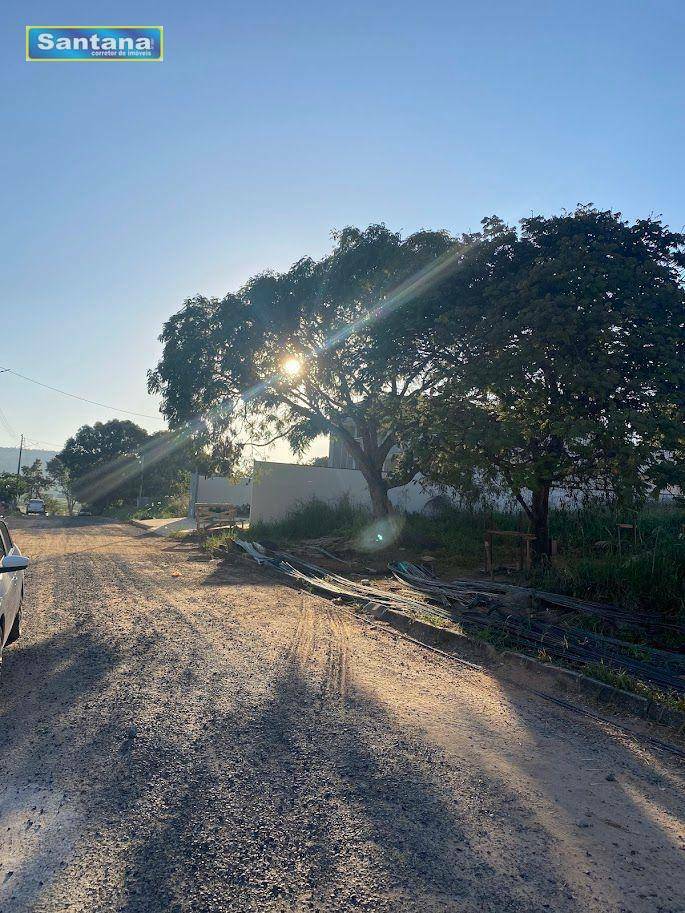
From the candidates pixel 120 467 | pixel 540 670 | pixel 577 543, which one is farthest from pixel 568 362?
pixel 120 467

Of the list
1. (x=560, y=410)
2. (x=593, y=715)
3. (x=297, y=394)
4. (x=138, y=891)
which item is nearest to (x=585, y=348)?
(x=560, y=410)

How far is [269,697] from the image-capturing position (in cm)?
538

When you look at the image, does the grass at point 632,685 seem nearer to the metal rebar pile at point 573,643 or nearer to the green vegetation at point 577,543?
the metal rebar pile at point 573,643

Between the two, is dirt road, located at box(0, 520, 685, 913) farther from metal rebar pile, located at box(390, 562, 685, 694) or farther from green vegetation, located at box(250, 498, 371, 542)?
green vegetation, located at box(250, 498, 371, 542)

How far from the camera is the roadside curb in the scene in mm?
5273

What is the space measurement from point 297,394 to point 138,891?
1775 centimetres

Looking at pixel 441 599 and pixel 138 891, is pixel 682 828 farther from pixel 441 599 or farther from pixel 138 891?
pixel 441 599

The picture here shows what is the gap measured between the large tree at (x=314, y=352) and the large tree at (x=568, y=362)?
6.29ft

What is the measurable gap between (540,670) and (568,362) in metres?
4.79

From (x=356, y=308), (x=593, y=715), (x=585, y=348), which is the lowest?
(x=593, y=715)

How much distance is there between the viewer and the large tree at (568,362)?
29.6 feet

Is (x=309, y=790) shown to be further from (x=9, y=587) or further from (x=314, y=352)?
(x=314, y=352)

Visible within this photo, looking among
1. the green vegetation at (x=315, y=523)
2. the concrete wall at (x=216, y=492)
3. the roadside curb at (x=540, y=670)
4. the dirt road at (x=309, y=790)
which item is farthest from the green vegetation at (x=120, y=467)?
the dirt road at (x=309, y=790)

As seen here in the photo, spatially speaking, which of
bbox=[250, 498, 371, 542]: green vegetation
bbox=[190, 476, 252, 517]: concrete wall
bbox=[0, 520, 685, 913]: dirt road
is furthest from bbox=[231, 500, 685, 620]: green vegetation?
bbox=[190, 476, 252, 517]: concrete wall
